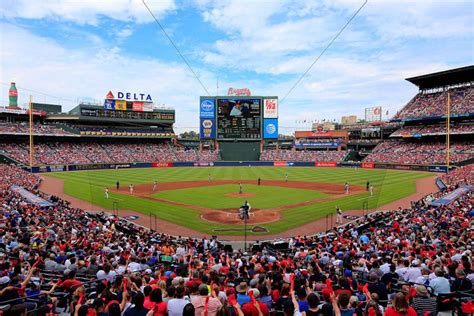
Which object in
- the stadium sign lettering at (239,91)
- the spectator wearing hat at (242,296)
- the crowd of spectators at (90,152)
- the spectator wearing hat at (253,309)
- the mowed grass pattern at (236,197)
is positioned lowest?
the mowed grass pattern at (236,197)

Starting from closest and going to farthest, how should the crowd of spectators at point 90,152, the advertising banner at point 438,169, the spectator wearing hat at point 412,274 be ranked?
1. the spectator wearing hat at point 412,274
2. the advertising banner at point 438,169
3. the crowd of spectators at point 90,152

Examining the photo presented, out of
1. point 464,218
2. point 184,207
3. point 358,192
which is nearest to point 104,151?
point 184,207

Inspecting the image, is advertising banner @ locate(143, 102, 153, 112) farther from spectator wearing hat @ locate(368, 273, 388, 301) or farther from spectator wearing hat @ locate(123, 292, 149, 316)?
spectator wearing hat @ locate(123, 292, 149, 316)

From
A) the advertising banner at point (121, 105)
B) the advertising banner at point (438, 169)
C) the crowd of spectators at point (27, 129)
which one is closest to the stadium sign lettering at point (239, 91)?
the advertising banner at point (121, 105)

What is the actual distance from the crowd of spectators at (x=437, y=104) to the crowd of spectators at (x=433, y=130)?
2966 millimetres

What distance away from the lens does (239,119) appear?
80188mm

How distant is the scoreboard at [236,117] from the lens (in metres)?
79.2

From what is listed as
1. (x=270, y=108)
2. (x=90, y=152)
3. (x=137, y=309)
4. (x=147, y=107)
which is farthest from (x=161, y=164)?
(x=137, y=309)

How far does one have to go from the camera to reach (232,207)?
2847cm

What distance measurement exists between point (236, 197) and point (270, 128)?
4967 centimetres

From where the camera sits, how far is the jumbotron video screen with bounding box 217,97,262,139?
260 ft

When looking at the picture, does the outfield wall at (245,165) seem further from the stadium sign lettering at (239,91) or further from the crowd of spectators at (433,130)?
the stadium sign lettering at (239,91)

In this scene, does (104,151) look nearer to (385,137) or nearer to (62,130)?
(62,130)

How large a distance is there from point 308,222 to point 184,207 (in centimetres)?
1126
